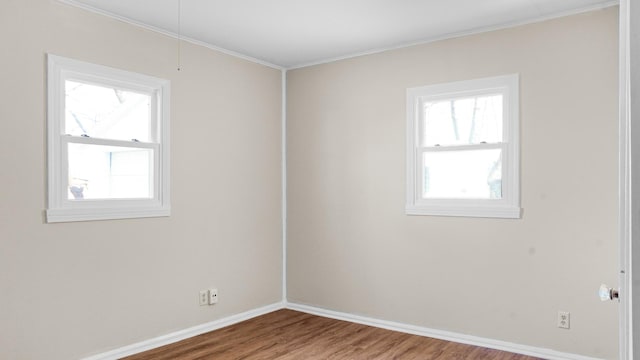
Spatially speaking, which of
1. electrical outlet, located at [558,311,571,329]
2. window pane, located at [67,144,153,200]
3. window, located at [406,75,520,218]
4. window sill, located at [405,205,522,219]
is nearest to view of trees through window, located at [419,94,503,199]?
window, located at [406,75,520,218]

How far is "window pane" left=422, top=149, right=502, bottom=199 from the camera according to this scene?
13.0 feet

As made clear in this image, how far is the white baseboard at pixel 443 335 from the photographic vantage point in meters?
3.64

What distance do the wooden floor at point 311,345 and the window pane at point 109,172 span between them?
126 cm

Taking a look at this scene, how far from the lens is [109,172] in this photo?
3.70 m

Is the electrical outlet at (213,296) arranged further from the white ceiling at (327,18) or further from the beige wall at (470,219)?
the white ceiling at (327,18)

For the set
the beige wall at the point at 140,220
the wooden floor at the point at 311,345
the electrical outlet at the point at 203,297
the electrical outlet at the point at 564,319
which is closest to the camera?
the beige wall at the point at 140,220

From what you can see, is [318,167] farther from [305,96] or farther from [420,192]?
[420,192]

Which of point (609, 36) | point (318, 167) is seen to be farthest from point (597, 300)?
point (318, 167)

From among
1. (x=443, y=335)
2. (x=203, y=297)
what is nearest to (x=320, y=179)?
(x=203, y=297)

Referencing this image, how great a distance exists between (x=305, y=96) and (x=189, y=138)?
4.59 feet

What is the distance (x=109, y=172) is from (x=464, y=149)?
2.83m

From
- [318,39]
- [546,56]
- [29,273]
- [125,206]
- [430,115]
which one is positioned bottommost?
→ [29,273]

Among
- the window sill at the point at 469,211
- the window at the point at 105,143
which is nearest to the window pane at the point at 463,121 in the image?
the window sill at the point at 469,211

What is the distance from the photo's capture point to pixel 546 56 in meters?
3.66
